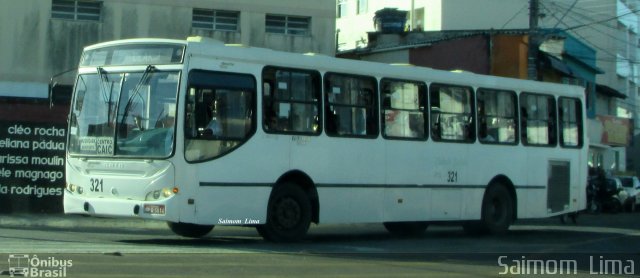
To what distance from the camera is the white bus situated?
46.8ft

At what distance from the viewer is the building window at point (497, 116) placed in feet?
64.5

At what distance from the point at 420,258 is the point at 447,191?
476 cm

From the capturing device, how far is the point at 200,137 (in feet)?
47.0

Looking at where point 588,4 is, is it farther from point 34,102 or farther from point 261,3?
point 34,102

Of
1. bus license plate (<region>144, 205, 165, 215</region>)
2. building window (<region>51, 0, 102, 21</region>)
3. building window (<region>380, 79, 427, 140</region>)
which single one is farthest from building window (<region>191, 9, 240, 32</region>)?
bus license plate (<region>144, 205, 165, 215</region>)

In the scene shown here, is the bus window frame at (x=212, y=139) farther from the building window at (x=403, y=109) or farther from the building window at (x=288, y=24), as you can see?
the building window at (x=288, y=24)

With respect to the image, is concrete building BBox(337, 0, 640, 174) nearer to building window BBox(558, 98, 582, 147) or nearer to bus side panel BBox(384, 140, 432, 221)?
building window BBox(558, 98, 582, 147)

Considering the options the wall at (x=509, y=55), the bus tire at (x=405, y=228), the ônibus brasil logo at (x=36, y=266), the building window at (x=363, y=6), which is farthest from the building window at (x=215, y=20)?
the building window at (x=363, y=6)

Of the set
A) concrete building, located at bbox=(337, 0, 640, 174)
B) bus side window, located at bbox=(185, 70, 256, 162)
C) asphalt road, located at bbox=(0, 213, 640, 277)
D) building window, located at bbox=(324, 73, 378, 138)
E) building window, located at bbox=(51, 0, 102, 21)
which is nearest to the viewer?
asphalt road, located at bbox=(0, 213, 640, 277)

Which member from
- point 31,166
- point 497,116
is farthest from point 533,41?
point 31,166

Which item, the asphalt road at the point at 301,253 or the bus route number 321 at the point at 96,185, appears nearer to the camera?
the asphalt road at the point at 301,253

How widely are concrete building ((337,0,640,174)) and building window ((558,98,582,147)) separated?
23559mm

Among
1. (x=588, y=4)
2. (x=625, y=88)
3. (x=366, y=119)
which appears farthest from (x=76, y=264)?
(x=625, y=88)

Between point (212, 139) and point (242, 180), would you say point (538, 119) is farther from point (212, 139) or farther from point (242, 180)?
point (212, 139)
